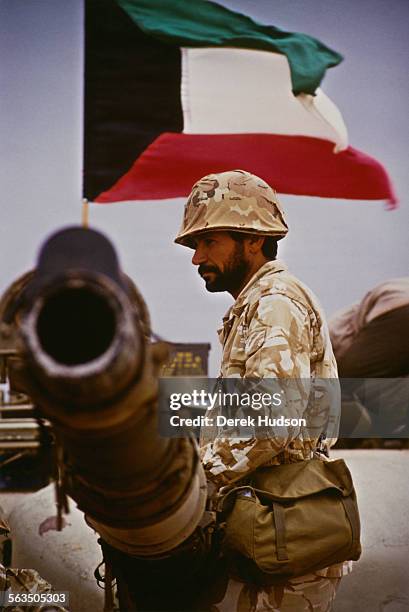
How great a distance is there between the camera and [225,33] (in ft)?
8.11

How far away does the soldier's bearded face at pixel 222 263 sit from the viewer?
142 cm

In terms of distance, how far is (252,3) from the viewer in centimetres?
222

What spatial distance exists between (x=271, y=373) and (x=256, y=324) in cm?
12

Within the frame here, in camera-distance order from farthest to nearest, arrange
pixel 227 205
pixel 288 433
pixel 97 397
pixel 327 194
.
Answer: pixel 327 194, pixel 227 205, pixel 288 433, pixel 97 397

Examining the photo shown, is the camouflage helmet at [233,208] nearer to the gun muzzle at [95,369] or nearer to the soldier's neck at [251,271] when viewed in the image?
the soldier's neck at [251,271]

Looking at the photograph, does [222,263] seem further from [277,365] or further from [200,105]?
[200,105]

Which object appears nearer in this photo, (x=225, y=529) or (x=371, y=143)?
(x=225, y=529)

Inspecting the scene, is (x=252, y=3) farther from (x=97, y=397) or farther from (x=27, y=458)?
(x=27, y=458)

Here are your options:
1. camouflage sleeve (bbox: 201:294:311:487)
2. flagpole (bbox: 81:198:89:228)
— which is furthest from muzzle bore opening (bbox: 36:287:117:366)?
flagpole (bbox: 81:198:89:228)

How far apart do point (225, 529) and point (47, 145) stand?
1.52 meters

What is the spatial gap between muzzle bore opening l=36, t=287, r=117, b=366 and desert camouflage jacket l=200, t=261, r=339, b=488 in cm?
57

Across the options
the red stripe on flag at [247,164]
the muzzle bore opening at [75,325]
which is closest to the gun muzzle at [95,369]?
the muzzle bore opening at [75,325]

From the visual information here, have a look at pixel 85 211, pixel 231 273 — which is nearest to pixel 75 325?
pixel 231 273

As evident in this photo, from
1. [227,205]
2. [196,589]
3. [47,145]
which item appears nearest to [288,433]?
[196,589]
